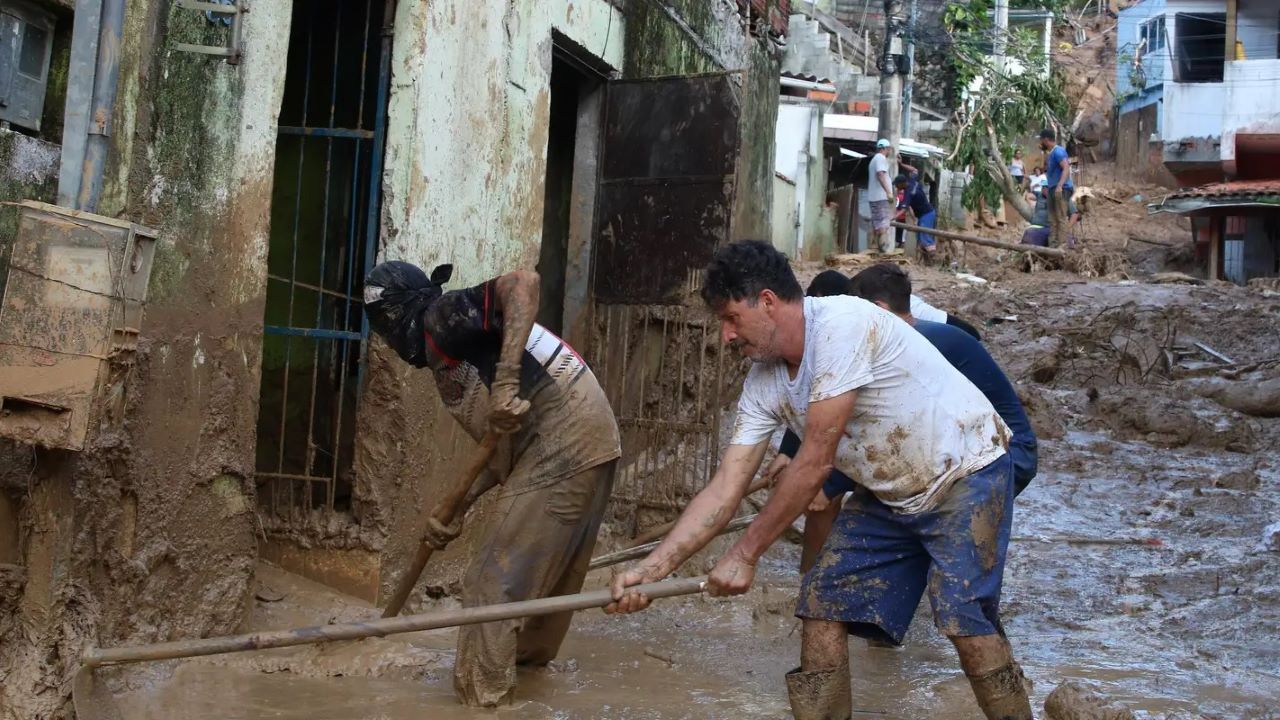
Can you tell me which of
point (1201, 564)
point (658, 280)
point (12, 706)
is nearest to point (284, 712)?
point (12, 706)

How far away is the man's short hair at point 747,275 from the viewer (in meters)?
3.47

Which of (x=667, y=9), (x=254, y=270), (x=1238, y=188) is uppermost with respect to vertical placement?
(x=1238, y=188)

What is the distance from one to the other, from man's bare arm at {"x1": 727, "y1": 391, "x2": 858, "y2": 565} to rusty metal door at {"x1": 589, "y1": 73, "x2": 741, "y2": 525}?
3756 millimetres

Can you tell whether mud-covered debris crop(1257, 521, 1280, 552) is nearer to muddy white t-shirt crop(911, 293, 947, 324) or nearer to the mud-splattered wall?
muddy white t-shirt crop(911, 293, 947, 324)

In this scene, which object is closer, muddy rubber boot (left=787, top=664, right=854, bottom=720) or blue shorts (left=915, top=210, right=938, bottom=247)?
muddy rubber boot (left=787, top=664, right=854, bottom=720)

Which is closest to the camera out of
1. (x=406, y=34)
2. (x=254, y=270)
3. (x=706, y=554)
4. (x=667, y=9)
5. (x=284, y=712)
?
(x=284, y=712)

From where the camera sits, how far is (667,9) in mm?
8805

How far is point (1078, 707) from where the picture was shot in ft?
13.3

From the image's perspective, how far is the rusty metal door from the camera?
7.49 meters

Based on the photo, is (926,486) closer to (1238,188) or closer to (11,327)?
(11,327)

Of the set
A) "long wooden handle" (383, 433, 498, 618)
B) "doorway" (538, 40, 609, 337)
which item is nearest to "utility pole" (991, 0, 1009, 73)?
"doorway" (538, 40, 609, 337)

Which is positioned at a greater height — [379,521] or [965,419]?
[965,419]

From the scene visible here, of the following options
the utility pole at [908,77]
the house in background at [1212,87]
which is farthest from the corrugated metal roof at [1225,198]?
the utility pole at [908,77]

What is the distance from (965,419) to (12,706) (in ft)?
10.0
